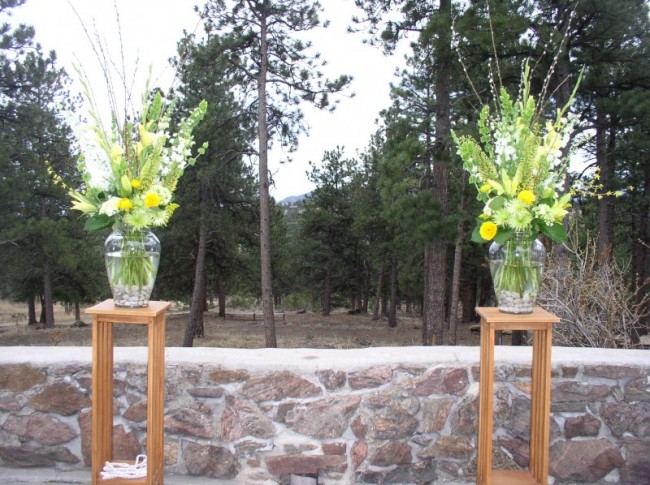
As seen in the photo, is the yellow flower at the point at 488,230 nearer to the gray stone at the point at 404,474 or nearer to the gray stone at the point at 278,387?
the gray stone at the point at 278,387

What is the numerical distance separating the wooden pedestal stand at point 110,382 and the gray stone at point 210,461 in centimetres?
27

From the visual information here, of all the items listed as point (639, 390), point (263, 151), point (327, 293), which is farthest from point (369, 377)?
point (327, 293)

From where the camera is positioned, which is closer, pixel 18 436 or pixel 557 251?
pixel 18 436

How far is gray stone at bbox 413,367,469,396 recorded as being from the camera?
2.51 metres

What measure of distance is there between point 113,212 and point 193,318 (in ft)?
35.0

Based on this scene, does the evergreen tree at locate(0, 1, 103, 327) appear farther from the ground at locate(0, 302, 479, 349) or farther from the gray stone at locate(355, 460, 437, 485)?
the gray stone at locate(355, 460, 437, 485)

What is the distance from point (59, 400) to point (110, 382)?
1.57 ft

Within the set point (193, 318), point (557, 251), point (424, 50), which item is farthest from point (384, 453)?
point (193, 318)

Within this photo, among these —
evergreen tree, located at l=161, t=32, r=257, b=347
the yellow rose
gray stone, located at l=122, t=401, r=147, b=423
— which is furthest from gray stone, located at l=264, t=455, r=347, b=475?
evergreen tree, located at l=161, t=32, r=257, b=347

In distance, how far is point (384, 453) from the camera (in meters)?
2.49

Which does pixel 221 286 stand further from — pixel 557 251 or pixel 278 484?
pixel 278 484

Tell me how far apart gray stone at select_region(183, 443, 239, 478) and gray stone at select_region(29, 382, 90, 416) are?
0.54 m

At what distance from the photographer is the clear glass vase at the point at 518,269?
204 centimetres

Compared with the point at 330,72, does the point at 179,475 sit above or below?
below
